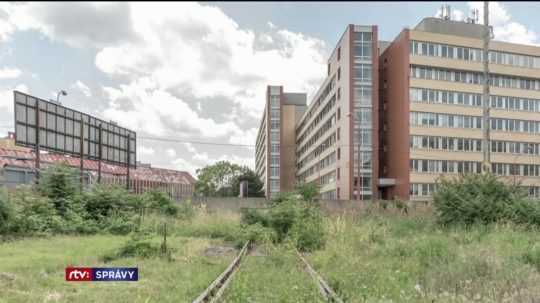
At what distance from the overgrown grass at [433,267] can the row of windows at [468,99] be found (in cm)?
5509

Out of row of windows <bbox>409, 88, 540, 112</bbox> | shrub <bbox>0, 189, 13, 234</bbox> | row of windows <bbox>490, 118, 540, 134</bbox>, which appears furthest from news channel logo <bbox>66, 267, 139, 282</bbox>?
row of windows <bbox>490, 118, 540, 134</bbox>

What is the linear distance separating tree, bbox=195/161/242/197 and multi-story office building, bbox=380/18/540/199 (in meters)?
56.8

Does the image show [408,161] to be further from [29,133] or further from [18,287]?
[18,287]

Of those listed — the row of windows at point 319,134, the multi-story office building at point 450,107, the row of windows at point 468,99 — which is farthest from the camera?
the row of windows at point 319,134

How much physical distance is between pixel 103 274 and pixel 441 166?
64694 mm

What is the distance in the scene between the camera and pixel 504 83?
71.8 m

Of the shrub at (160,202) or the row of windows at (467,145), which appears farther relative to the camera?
the row of windows at (467,145)

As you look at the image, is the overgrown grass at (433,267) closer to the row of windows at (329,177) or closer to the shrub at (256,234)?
the shrub at (256,234)

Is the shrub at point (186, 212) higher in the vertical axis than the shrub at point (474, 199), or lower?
lower

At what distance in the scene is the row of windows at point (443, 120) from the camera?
6531 cm

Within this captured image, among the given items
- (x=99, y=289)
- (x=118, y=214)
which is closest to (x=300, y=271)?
(x=99, y=289)

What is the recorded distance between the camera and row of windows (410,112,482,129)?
65.3 m

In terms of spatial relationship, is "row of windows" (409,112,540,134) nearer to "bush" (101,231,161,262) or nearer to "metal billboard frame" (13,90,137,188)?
"metal billboard frame" (13,90,137,188)

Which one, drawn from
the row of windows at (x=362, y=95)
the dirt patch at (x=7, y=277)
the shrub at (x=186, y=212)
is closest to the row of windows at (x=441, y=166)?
the row of windows at (x=362, y=95)
